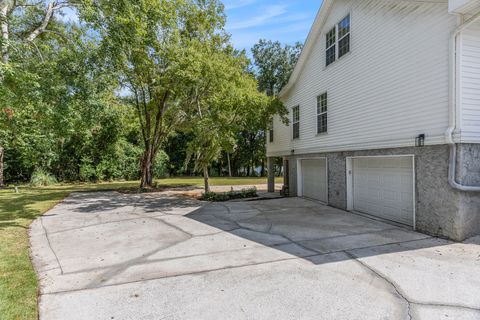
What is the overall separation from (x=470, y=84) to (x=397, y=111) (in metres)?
1.64

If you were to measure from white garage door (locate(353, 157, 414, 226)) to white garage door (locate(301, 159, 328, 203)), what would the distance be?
190cm

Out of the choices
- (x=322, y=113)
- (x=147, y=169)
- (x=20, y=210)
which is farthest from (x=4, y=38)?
(x=147, y=169)

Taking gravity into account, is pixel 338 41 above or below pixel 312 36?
below

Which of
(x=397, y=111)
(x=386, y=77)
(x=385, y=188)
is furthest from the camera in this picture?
(x=385, y=188)

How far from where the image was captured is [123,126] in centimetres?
2205

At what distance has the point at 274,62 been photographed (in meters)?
31.4

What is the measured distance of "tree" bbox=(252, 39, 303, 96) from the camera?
3138 cm

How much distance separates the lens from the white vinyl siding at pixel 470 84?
18.8 ft

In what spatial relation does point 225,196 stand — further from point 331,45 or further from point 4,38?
point 4,38

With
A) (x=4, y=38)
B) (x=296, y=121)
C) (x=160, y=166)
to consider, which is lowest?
(x=160, y=166)

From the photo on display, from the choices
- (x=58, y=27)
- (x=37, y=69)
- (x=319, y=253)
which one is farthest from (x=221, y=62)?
(x=319, y=253)

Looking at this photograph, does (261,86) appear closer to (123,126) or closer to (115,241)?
(123,126)

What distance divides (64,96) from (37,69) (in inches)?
44.0

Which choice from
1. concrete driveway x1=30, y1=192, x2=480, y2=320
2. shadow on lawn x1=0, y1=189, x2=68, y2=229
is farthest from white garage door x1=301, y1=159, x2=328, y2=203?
shadow on lawn x1=0, y1=189, x2=68, y2=229
